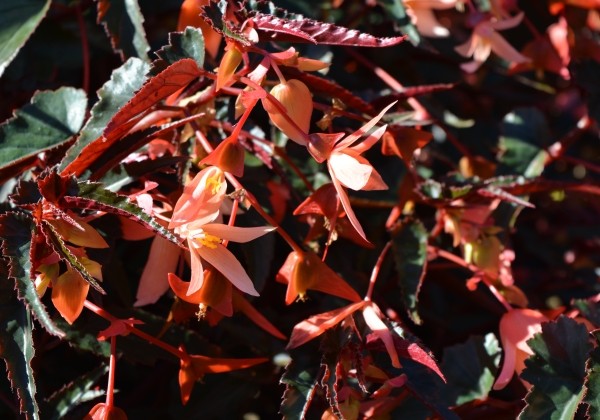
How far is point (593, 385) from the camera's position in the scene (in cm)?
66

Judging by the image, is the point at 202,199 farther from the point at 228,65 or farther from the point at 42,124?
the point at 42,124

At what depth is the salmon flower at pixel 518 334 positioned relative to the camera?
748mm

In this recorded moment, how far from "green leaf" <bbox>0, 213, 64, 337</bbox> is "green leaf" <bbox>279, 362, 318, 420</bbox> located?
203 mm

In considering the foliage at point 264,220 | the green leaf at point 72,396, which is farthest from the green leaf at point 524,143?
the green leaf at point 72,396

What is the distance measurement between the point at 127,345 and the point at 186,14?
34cm

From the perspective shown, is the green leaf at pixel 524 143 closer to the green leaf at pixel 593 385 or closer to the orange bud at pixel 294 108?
the green leaf at pixel 593 385

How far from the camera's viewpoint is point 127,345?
74 centimetres

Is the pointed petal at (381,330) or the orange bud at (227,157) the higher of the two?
the orange bud at (227,157)

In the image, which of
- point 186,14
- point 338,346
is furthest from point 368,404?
point 186,14

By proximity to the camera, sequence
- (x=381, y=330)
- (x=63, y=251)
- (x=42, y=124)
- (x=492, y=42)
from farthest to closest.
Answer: (x=492, y=42) < (x=42, y=124) < (x=381, y=330) < (x=63, y=251)

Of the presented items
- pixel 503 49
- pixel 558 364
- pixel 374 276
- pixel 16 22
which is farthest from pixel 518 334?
pixel 16 22

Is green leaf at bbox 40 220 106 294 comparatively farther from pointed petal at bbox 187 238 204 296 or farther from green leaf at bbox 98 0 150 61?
green leaf at bbox 98 0 150 61

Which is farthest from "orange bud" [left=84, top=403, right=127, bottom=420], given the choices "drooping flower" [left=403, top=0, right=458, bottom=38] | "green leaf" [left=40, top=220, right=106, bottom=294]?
"drooping flower" [left=403, top=0, right=458, bottom=38]

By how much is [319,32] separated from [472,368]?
415 mm
